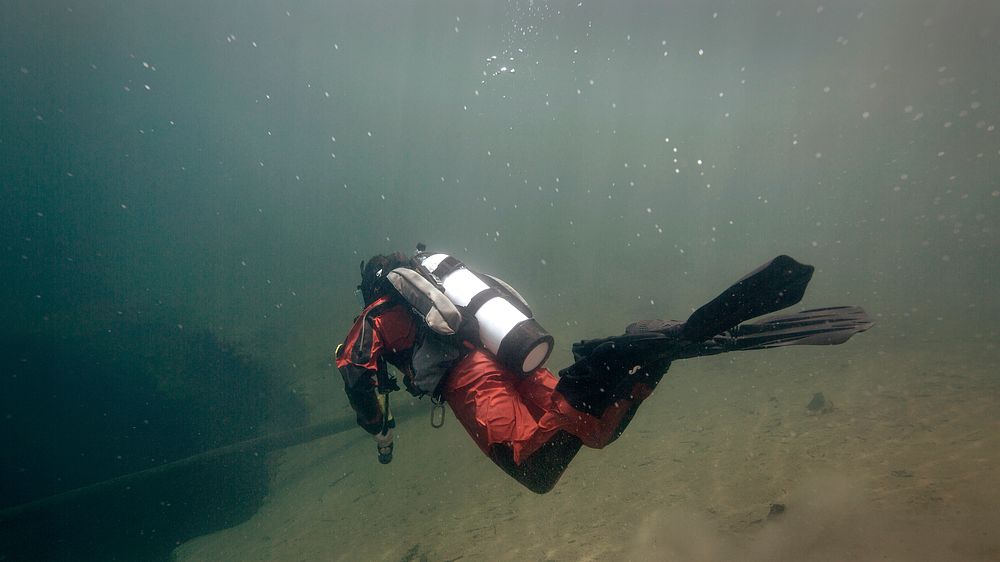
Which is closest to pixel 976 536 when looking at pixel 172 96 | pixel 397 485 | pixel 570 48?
pixel 397 485

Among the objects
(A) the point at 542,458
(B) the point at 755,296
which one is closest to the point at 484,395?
(A) the point at 542,458

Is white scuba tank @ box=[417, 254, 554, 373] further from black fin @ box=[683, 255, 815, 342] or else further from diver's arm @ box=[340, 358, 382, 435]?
black fin @ box=[683, 255, 815, 342]

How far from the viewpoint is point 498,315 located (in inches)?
117

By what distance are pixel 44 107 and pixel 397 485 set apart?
7862cm

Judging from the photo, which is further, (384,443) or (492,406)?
(384,443)

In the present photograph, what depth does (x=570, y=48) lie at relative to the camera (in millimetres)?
32719

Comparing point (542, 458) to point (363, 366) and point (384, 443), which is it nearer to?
point (363, 366)

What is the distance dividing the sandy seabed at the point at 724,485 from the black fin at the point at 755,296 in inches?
102

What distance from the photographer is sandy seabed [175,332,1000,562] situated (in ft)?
12.0

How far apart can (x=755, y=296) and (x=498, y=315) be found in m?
1.58

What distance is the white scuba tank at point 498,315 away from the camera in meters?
2.77

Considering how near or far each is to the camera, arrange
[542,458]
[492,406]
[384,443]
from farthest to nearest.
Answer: [384,443] < [492,406] < [542,458]

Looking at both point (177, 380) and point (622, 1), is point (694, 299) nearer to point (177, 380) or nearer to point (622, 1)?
point (622, 1)

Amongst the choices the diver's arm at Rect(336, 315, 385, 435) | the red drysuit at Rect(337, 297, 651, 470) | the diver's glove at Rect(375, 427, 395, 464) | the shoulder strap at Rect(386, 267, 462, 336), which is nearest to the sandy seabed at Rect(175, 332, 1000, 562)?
the diver's glove at Rect(375, 427, 395, 464)
